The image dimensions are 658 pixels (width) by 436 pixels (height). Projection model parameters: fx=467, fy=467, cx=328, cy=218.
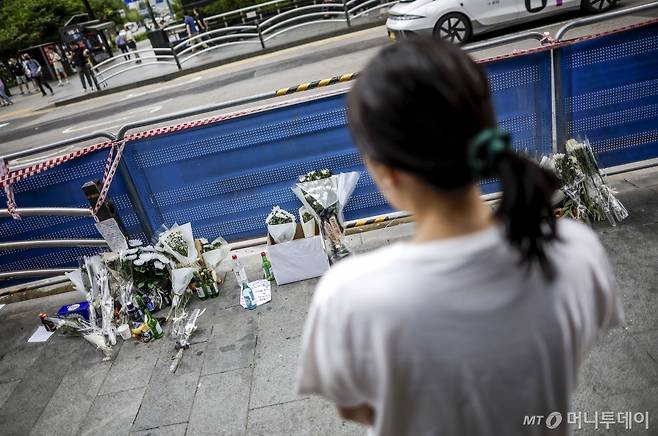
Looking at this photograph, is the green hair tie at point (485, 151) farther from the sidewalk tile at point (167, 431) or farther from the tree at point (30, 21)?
the tree at point (30, 21)

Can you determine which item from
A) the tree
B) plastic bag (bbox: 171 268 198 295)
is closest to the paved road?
plastic bag (bbox: 171 268 198 295)

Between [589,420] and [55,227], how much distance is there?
514cm

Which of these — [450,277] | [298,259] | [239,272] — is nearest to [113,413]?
[239,272]

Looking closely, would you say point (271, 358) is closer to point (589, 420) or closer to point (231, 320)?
point (231, 320)

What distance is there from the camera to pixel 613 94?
4.52m

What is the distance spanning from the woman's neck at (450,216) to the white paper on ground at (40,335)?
467 centimetres

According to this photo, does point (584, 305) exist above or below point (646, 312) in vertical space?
above

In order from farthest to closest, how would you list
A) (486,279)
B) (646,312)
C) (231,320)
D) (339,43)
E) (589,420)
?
(339,43) → (231,320) → (646,312) → (589,420) → (486,279)

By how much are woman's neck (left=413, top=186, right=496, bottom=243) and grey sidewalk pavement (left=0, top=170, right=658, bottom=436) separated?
7.31 ft

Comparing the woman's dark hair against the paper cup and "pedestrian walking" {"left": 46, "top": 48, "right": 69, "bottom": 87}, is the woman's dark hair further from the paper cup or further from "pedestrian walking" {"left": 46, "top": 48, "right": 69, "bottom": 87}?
"pedestrian walking" {"left": 46, "top": 48, "right": 69, "bottom": 87}

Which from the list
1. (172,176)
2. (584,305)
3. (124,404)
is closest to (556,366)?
(584,305)

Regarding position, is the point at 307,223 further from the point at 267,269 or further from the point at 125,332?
the point at 125,332

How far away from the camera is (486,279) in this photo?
885mm

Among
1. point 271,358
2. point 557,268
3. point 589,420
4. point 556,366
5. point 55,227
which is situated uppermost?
point 557,268
